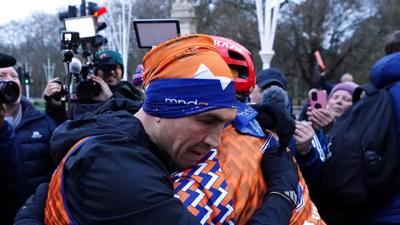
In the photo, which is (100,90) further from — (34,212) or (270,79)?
(34,212)

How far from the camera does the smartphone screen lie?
3.84 meters

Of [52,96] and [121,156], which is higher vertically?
[121,156]

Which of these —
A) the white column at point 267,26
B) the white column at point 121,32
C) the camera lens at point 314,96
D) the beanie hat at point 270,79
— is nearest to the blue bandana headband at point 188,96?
the camera lens at point 314,96

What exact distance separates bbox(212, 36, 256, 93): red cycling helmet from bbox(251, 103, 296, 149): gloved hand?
11cm

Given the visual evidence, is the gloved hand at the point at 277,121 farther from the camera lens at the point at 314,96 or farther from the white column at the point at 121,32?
the white column at the point at 121,32

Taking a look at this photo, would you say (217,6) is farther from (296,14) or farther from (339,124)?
(339,124)

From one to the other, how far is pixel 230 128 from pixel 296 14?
33.7 m

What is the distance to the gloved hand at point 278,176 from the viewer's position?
1717mm

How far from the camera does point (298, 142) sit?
2543 mm

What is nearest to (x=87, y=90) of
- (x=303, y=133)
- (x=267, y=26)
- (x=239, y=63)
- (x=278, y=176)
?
(x=303, y=133)

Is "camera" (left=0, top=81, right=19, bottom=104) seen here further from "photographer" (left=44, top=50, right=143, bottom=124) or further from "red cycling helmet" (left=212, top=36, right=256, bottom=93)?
"red cycling helmet" (left=212, top=36, right=256, bottom=93)

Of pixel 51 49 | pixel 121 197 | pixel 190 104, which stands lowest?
pixel 51 49

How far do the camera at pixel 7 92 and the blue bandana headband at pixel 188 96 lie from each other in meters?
1.21

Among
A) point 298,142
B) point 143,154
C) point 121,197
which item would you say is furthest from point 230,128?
point 298,142
